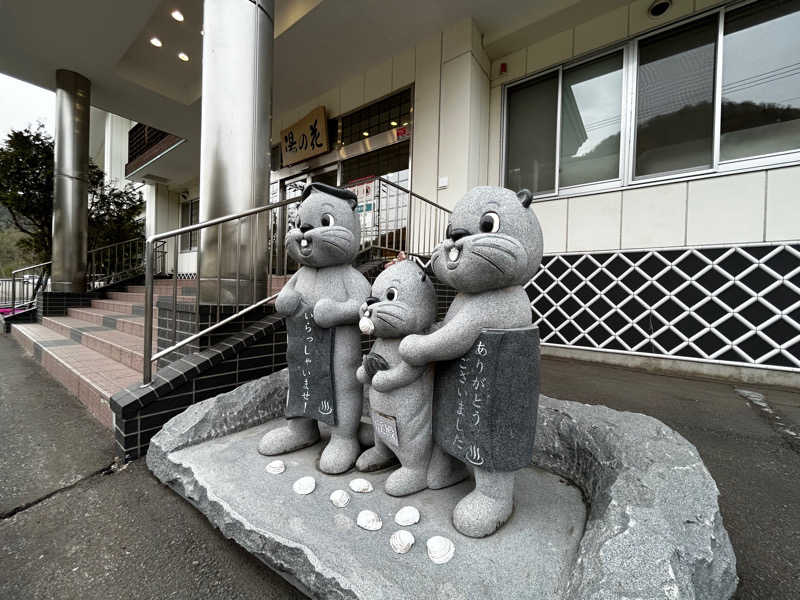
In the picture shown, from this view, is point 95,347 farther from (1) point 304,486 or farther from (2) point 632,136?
(2) point 632,136

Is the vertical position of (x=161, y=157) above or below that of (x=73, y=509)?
above

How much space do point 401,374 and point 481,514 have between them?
2.36 feet

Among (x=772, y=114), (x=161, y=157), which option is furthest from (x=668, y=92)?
(x=161, y=157)

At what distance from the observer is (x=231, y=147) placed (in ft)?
11.4

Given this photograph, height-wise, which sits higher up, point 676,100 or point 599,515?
point 676,100

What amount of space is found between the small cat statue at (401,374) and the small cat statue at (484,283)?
131 mm

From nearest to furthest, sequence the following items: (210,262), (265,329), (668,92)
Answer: (265,329) → (210,262) → (668,92)

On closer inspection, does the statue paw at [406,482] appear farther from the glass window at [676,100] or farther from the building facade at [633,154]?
the glass window at [676,100]

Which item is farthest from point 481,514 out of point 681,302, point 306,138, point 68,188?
point 68,188

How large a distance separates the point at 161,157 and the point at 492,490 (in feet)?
46.1

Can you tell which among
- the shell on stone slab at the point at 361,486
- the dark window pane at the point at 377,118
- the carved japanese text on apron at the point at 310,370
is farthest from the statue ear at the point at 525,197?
the dark window pane at the point at 377,118

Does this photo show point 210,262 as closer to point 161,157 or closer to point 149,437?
point 149,437

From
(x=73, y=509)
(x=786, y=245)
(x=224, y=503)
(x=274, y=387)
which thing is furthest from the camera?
(x=786, y=245)

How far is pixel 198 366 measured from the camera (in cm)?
272
